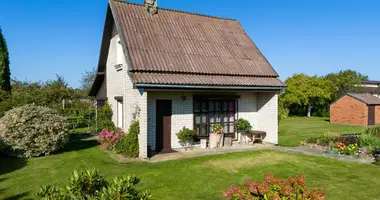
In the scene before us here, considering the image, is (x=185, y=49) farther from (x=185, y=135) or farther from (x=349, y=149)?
(x=349, y=149)

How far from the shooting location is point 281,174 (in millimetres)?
8391

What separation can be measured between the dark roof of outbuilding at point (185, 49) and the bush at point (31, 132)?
4.12m

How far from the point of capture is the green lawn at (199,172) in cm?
694

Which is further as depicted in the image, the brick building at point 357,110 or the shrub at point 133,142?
the brick building at point 357,110

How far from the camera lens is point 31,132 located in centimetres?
1061

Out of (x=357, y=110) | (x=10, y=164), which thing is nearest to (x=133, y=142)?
(x=10, y=164)

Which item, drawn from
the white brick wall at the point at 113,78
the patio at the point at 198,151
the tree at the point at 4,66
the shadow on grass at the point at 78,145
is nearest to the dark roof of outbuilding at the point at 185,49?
the white brick wall at the point at 113,78

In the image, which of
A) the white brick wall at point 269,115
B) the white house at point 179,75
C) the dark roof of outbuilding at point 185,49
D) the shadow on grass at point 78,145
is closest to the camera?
the white house at point 179,75

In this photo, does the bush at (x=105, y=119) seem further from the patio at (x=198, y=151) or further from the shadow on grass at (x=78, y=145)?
the patio at (x=198, y=151)

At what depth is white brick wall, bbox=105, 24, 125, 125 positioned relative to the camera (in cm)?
1305

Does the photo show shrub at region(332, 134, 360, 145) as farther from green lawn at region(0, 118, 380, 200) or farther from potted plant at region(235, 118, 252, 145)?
potted plant at region(235, 118, 252, 145)

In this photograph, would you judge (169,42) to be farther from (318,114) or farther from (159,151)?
(318,114)

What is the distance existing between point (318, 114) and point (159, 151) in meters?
34.2

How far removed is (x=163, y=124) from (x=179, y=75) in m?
2.23
